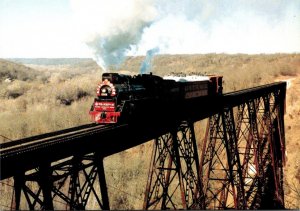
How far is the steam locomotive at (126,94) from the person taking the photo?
11.7m

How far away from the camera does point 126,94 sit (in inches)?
497

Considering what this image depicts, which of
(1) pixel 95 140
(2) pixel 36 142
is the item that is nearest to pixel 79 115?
(2) pixel 36 142

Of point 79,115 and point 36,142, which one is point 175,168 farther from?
point 79,115

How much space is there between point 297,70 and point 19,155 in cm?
4977

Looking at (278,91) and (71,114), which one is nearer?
(278,91)

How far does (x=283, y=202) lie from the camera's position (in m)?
24.9

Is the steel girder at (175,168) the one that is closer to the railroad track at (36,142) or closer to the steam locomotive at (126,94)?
the steam locomotive at (126,94)

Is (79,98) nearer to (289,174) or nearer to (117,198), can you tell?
(117,198)

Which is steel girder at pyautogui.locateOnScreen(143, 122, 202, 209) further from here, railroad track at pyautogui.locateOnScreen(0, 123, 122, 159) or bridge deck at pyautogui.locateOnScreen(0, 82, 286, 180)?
railroad track at pyautogui.locateOnScreen(0, 123, 122, 159)

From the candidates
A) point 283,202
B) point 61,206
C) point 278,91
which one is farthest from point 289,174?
point 61,206

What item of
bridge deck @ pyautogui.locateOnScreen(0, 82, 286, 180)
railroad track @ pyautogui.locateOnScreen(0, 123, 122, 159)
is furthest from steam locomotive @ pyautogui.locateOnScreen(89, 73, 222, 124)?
railroad track @ pyautogui.locateOnScreen(0, 123, 122, 159)

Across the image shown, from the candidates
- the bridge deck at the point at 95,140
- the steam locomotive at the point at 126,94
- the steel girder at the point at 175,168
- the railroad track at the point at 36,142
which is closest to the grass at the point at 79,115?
the steel girder at the point at 175,168

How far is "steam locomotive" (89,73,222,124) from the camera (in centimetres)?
1174

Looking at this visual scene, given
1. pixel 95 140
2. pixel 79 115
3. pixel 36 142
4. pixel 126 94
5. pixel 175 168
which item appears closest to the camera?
pixel 95 140
